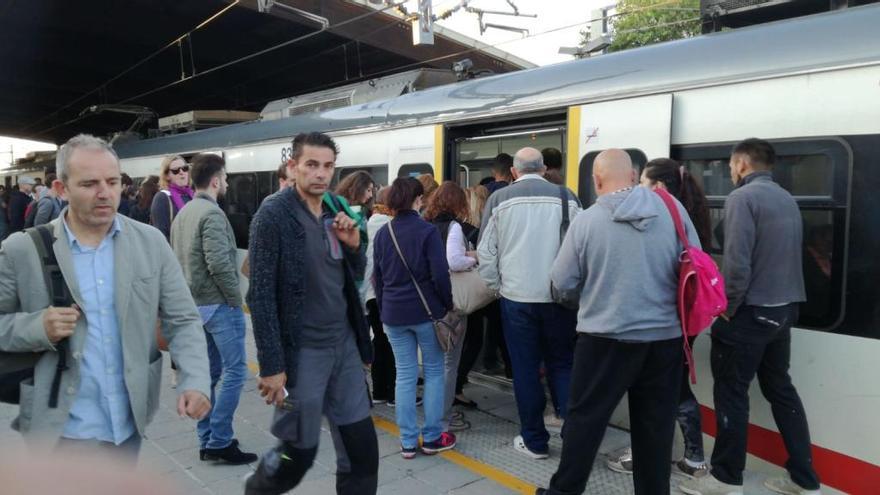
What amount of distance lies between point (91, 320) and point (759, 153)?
3.19 m

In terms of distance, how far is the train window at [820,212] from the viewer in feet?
11.1

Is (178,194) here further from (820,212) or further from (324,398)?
(820,212)

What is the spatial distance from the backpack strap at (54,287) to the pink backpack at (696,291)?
2.49m

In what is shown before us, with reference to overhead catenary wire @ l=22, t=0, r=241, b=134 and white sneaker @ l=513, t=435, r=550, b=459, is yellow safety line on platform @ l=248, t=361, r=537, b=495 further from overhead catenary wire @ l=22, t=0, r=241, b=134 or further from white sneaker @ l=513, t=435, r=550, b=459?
overhead catenary wire @ l=22, t=0, r=241, b=134

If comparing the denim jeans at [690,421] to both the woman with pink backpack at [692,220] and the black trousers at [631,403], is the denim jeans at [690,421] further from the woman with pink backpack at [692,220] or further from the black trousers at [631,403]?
the black trousers at [631,403]

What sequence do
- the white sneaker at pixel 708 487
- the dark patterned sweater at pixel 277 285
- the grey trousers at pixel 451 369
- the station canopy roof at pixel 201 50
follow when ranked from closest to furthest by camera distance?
the dark patterned sweater at pixel 277 285
the white sneaker at pixel 708 487
the grey trousers at pixel 451 369
the station canopy roof at pixel 201 50

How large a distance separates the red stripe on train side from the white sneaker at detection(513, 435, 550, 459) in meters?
1.07

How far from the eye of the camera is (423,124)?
6.11m

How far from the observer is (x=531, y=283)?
4098 mm

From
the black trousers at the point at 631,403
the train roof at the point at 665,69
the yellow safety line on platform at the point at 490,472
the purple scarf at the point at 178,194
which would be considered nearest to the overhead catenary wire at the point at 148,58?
the train roof at the point at 665,69

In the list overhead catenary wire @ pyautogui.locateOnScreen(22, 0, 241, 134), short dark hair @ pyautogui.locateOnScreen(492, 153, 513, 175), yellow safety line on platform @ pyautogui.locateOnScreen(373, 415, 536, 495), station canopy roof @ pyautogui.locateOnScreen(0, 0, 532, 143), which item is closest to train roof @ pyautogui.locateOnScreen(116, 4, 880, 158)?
short dark hair @ pyautogui.locateOnScreen(492, 153, 513, 175)

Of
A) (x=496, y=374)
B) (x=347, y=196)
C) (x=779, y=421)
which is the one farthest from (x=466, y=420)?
(x=779, y=421)

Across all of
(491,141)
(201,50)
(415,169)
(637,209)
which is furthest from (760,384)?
(201,50)

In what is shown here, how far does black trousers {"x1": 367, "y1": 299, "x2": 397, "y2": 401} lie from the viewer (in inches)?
203
